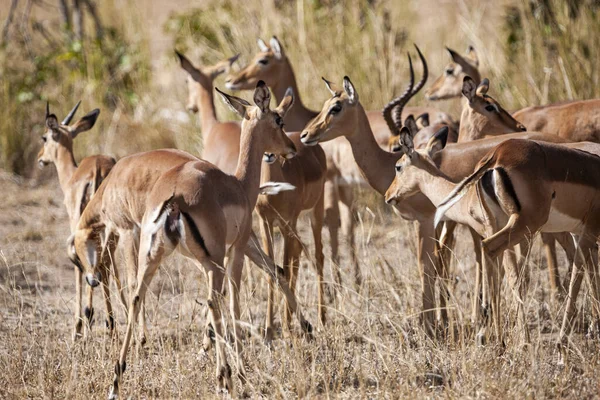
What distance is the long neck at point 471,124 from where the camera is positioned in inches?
262

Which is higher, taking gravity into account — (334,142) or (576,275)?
(334,142)

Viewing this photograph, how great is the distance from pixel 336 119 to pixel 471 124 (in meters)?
1.20

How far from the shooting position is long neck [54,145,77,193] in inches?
259

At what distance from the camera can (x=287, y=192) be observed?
20.4 feet

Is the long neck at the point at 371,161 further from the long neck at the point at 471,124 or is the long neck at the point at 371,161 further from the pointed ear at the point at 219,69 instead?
the pointed ear at the point at 219,69

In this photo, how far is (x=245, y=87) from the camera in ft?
27.2

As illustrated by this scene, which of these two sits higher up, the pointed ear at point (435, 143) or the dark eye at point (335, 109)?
the dark eye at point (335, 109)

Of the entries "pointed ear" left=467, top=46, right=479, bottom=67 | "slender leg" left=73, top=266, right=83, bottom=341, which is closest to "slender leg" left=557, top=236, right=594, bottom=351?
"slender leg" left=73, top=266, right=83, bottom=341

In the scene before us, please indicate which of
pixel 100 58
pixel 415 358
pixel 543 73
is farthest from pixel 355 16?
pixel 415 358

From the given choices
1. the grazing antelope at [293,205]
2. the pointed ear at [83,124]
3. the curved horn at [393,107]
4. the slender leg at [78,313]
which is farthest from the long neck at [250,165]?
the pointed ear at [83,124]

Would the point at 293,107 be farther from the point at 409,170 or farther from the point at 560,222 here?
the point at 560,222

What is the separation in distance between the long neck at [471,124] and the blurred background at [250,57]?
79.8 inches

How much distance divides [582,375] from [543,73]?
5100mm

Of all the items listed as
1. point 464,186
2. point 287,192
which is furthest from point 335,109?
point 464,186
